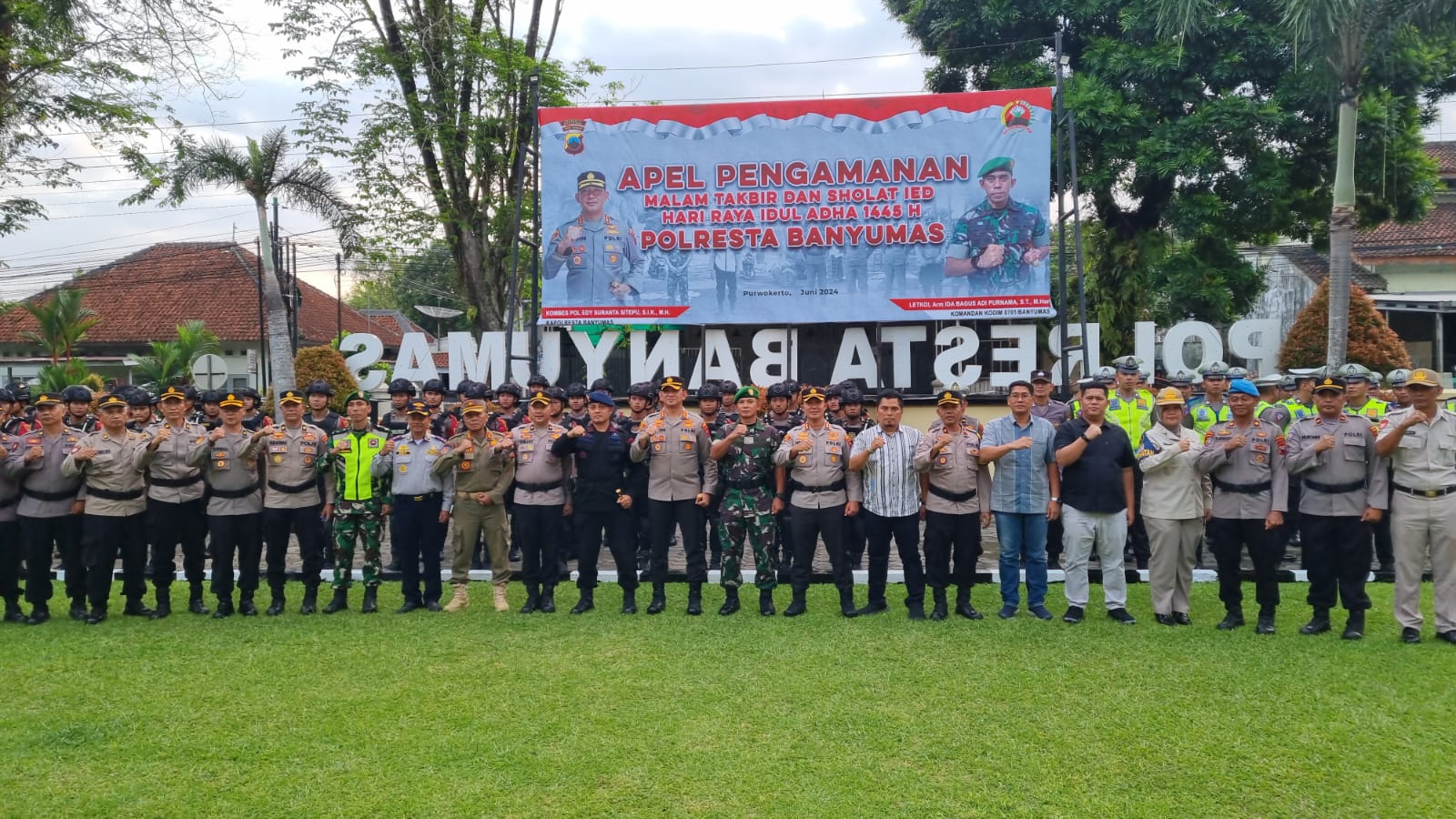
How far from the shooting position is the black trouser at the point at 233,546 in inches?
294

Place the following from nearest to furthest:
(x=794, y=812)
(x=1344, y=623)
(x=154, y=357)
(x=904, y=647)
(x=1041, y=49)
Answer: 1. (x=794, y=812)
2. (x=904, y=647)
3. (x=1344, y=623)
4. (x=1041, y=49)
5. (x=154, y=357)

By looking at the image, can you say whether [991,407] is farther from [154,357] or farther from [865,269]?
[154,357]

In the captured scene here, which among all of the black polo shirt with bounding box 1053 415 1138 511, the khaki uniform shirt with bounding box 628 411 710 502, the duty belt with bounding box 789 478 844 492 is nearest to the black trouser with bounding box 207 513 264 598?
the khaki uniform shirt with bounding box 628 411 710 502

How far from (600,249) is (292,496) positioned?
22.7 feet

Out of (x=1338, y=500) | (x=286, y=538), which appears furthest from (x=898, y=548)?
(x=286, y=538)

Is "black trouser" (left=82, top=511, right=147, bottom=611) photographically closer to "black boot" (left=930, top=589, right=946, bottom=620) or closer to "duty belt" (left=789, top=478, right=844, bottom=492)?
"duty belt" (left=789, top=478, right=844, bottom=492)

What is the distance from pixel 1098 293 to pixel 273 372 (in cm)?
1716

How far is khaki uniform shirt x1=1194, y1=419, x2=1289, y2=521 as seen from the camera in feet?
22.0

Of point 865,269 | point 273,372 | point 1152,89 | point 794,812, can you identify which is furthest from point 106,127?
point 1152,89

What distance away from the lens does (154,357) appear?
81.3 feet

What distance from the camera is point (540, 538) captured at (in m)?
7.60

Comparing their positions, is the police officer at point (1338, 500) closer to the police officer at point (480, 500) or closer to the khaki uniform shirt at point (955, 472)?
the khaki uniform shirt at point (955, 472)

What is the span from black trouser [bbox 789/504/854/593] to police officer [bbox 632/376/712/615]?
0.73 metres

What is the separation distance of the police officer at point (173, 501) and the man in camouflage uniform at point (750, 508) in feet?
13.3
